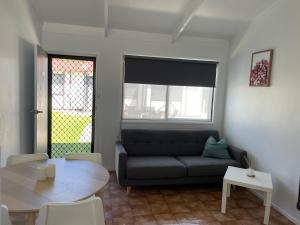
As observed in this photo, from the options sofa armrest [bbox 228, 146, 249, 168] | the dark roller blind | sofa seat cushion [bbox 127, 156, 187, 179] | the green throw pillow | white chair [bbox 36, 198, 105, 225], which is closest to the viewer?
white chair [bbox 36, 198, 105, 225]

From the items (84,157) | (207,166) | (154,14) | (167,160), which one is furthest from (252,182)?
(154,14)

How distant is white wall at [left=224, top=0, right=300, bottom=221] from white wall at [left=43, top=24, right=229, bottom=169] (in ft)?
2.83

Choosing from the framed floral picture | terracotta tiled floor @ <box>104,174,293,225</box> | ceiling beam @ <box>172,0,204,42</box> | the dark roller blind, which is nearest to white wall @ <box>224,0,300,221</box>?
the framed floral picture

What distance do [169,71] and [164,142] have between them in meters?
1.19

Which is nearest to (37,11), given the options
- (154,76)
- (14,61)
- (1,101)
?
(14,61)

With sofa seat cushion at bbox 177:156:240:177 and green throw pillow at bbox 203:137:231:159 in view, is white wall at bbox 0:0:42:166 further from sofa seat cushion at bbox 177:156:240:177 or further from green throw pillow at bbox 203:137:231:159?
green throw pillow at bbox 203:137:231:159

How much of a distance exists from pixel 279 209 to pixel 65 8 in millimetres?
3818

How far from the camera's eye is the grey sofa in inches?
129

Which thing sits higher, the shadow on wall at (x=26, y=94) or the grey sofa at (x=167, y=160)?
the shadow on wall at (x=26, y=94)

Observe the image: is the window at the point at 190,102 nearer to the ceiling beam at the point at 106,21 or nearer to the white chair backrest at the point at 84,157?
the ceiling beam at the point at 106,21

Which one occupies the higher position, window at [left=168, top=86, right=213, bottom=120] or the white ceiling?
the white ceiling

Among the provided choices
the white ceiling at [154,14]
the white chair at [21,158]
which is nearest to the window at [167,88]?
the white ceiling at [154,14]

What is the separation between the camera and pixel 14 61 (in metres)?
2.77

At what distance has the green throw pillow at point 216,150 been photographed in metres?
3.79
